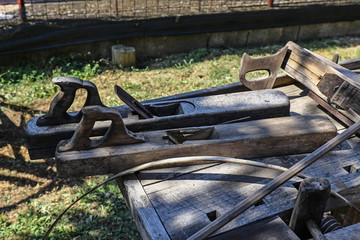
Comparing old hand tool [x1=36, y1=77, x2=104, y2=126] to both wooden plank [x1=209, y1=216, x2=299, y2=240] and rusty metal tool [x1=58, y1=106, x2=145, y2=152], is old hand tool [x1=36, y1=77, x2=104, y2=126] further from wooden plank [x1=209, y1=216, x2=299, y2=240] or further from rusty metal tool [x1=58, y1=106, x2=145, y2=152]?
wooden plank [x1=209, y1=216, x2=299, y2=240]

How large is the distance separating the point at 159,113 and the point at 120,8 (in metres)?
4.71

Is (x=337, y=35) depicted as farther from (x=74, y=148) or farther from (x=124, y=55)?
(x=74, y=148)

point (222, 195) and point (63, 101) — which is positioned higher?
point (63, 101)

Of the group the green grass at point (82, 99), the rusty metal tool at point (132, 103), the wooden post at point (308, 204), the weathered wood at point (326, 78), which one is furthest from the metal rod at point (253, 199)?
the green grass at point (82, 99)

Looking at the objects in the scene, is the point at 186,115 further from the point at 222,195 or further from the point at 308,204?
the point at 308,204

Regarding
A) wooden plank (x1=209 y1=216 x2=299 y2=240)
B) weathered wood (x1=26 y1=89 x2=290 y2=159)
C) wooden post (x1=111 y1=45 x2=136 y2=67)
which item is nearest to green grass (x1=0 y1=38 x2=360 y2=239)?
wooden post (x1=111 y1=45 x2=136 y2=67)

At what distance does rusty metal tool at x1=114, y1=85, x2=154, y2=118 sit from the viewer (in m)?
A: 2.13

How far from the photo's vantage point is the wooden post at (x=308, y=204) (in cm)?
153

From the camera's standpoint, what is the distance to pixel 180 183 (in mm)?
1883

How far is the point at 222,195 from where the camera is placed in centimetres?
180

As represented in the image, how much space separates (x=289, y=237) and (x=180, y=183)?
59cm

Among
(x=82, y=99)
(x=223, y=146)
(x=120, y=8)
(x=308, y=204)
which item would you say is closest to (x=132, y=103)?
(x=223, y=146)

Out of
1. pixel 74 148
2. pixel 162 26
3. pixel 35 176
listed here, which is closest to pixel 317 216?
pixel 74 148

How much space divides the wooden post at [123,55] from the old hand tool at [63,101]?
3828 mm
